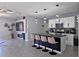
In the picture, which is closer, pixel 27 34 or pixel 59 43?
pixel 59 43

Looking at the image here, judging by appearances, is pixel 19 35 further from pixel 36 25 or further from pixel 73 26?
pixel 73 26

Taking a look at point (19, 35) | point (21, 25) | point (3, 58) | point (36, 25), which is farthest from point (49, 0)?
point (19, 35)

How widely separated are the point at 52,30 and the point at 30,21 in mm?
2519

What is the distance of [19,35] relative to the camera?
11.4 meters

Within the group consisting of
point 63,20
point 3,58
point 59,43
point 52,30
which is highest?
point 63,20

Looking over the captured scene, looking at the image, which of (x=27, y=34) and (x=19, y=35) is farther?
(x=19, y=35)

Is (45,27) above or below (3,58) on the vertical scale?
above

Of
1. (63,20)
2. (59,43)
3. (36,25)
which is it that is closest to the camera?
(59,43)

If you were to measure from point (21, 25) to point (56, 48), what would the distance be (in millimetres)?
6294

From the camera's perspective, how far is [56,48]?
546 cm

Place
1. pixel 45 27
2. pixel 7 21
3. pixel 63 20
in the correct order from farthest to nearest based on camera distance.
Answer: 1. pixel 45 27
2. pixel 7 21
3. pixel 63 20

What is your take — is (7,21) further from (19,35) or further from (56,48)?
(56,48)

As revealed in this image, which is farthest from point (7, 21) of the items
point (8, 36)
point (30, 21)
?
point (30, 21)

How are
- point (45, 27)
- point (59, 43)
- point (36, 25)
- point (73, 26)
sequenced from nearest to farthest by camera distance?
point (59, 43), point (73, 26), point (36, 25), point (45, 27)
